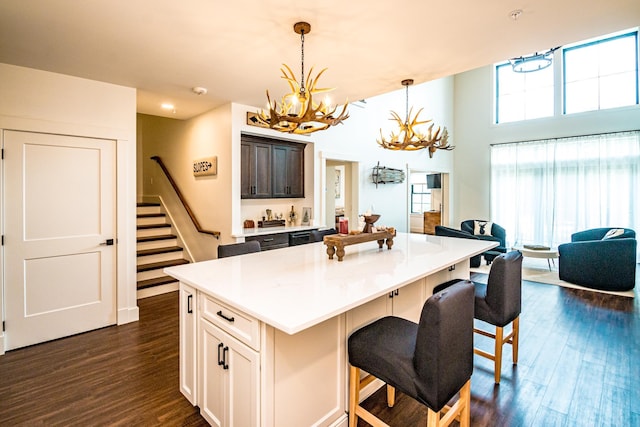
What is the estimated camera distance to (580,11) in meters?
2.21

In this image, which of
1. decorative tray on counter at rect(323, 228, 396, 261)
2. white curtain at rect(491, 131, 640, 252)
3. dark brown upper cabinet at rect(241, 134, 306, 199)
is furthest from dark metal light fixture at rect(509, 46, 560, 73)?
decorative tray on counter at rect(323, 228, 396, 261)

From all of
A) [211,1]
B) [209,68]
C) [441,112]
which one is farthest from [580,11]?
[441,112]

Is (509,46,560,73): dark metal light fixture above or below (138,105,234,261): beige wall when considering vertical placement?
above

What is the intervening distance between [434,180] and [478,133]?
1739mm

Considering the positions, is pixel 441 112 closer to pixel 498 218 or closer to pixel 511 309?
pixel 498 218

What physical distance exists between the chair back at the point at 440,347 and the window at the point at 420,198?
9976 mm

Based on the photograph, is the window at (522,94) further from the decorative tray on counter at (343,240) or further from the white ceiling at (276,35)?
the decorative tray on counter at (343,240)

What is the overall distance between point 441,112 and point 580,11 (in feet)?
22.5

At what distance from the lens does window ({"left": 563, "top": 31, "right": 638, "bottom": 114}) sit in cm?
678

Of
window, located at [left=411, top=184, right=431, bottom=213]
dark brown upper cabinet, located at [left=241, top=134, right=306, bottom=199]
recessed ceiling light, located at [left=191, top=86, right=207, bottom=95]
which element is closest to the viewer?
recessed ceiling light, located at [left=191, top=86, right=207, bottom=95]

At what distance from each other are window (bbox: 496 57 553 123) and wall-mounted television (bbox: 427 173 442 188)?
2127 mm

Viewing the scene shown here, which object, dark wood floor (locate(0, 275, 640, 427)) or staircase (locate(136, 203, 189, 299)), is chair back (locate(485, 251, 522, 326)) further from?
staircase (locate(136, 203, 189, 299))

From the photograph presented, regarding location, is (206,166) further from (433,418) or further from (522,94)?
(522,94)

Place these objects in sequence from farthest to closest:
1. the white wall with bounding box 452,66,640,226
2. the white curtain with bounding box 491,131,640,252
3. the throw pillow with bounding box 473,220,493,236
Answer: the white wall with bounding box 452,66,640,226 → the throw pillow with bounding box 473,220,493,236 → the white curtain with bounding box 491,131,640,252
